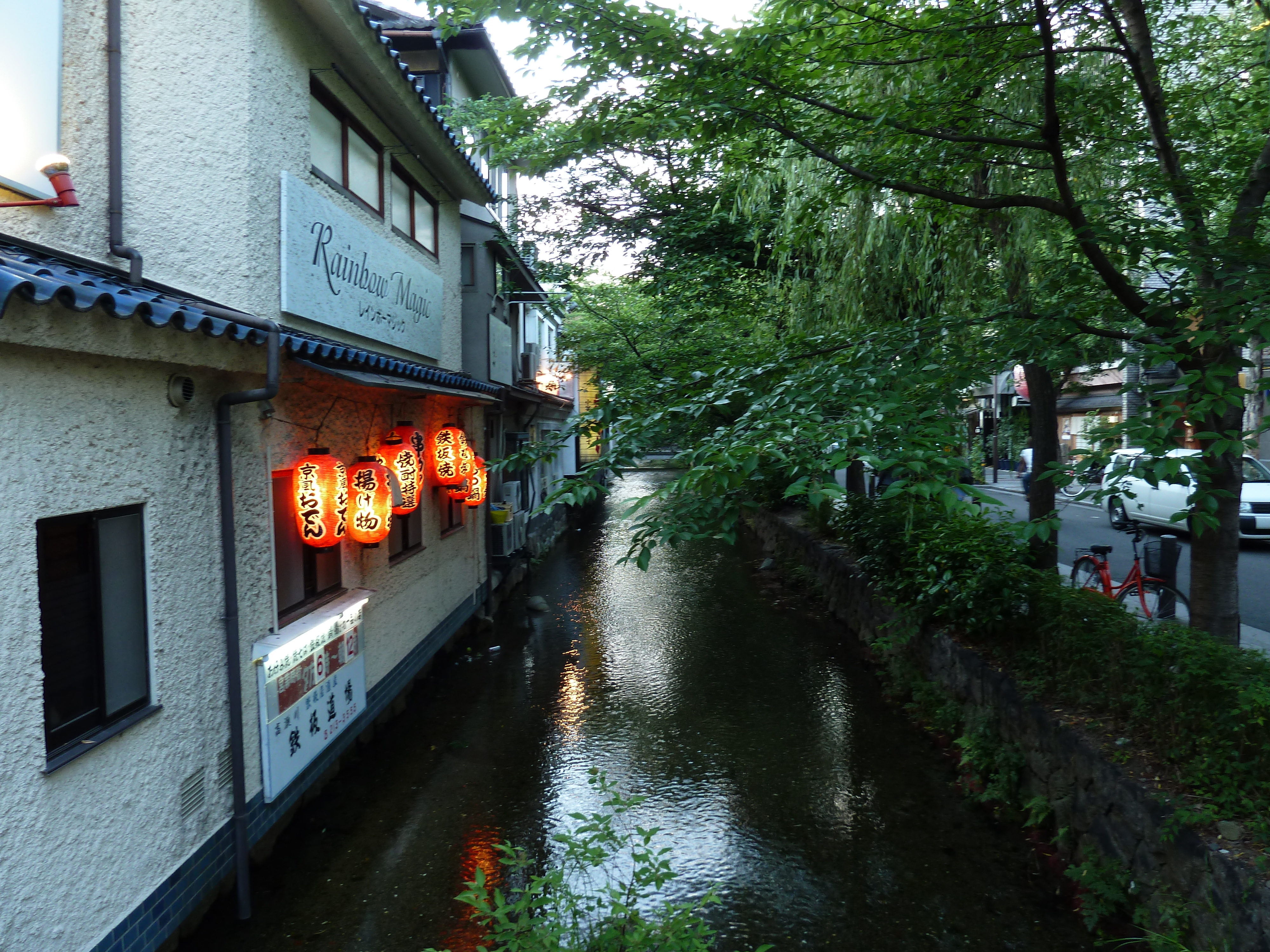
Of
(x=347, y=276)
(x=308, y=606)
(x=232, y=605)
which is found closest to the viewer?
(x=232, y=605)

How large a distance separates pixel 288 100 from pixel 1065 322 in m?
6.75

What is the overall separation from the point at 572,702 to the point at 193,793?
509 cm

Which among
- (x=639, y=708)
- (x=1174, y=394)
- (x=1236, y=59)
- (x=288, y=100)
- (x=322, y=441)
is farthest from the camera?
(x=639, y=708)

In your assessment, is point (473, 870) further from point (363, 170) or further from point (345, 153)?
point (363, 170)

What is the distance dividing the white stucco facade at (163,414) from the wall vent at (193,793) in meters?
0.03

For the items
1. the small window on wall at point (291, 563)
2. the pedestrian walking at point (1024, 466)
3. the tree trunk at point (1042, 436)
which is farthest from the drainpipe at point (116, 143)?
the pedestrian walking at point (1024, 466)

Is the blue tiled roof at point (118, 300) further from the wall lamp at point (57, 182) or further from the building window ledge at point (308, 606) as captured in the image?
the building window ledge at point (308, 606)

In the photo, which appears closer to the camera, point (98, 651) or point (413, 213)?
point (98, 651)

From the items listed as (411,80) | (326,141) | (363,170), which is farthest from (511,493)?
(326,141)

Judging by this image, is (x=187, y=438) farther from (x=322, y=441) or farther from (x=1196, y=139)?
(x=1196, y=139)

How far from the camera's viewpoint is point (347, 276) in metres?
7.98

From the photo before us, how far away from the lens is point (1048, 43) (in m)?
5.92

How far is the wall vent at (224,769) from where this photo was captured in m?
5.69

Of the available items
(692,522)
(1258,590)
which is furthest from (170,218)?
(1258,590)
